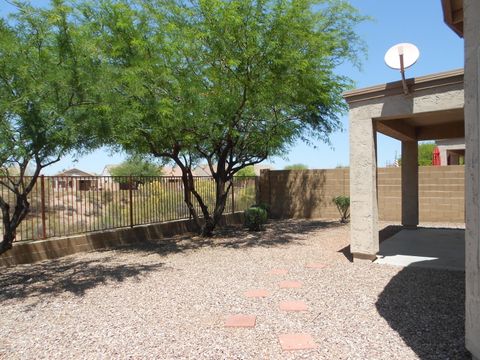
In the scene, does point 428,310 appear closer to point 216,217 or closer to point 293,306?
point 293,306

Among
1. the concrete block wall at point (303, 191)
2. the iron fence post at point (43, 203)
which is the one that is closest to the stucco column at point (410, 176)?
the concrete block wall at point (303, 191)

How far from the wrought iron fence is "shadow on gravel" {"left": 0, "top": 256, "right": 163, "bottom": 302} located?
0.95 m

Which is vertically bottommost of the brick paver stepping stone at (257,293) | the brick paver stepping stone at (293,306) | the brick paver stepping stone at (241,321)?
the brick paver stepping stone at (257,293)

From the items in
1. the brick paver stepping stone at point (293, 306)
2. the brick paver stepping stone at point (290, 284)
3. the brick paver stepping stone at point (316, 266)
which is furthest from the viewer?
the brick paver stepping stone at point (316, 266)

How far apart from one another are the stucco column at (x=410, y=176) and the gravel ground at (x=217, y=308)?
399 centimetres

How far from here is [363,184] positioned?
25.0 ft

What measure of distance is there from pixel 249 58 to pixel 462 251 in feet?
21.1

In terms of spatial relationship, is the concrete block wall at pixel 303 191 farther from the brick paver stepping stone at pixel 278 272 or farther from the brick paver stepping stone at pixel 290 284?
the brick paver stepping stone at pixel 290 284

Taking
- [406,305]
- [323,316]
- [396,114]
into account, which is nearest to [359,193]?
[396,114]

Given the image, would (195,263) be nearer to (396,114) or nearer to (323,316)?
(323,316)

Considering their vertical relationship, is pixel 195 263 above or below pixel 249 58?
below

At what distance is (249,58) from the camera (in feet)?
31.2

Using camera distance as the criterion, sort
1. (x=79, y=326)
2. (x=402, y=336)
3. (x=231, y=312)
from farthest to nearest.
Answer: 1. (x=231, y=312)
2. (x=79, y=326)
3. (x=402, y=336)

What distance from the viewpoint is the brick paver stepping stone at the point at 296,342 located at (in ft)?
13.1
